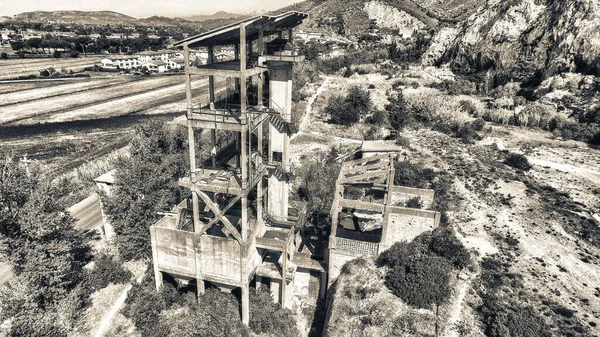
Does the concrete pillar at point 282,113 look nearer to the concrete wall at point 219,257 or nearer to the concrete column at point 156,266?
the concrete wall at point 219,257

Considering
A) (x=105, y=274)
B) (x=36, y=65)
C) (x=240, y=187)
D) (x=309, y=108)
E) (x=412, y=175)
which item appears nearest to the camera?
(x=240, y=187)

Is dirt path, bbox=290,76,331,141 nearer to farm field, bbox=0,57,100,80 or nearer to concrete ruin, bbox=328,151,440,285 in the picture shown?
concrete ruin, bbox=328,151,440,285

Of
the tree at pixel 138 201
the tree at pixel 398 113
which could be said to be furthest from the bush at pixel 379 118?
the tree at pixel 138 201

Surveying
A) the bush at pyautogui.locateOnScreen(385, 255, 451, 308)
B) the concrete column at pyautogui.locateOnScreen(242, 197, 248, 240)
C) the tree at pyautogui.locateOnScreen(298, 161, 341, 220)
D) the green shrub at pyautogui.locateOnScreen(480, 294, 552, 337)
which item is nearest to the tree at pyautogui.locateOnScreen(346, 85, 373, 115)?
the tree at pyautogui.locateOnScreen(298, 161, 341, 220)

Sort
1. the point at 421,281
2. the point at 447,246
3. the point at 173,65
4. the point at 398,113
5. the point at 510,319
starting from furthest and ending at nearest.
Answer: the point at 173,65 → the point at 398,113 → the point at 447,246 → the point at 421,281 → the point at 510,319

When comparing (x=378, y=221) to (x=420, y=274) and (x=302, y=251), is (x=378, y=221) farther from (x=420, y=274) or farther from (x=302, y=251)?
(x=420, y=274)

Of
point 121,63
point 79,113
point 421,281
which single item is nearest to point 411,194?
point 421,281

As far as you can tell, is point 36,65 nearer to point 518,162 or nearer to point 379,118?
point 379,118
